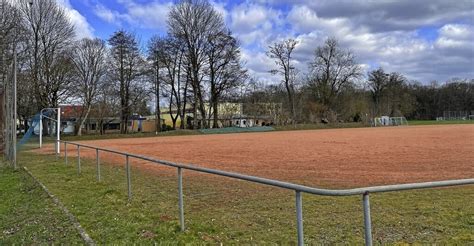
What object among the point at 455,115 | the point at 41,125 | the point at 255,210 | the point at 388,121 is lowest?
the point at 255,210

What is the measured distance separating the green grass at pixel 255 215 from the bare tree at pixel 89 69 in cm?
4672

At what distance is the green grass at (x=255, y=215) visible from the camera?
5.93 m

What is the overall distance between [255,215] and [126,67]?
54.9 metres

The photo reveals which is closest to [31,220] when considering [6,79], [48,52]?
[6,79]

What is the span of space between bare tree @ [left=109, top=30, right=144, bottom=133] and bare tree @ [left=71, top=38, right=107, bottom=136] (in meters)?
1.42

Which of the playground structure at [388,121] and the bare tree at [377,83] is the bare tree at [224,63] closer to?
the playground structure at [388,121]

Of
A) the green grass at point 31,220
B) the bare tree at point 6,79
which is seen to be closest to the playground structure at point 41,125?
the bare tree at point 6,79

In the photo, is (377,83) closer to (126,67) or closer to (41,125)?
(126,67)

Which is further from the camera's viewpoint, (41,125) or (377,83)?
(377,83)

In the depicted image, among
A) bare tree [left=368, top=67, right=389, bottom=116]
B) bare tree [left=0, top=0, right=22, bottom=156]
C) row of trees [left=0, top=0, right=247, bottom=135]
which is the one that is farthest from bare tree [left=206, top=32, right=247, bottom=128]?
bare tree [left=368, top=67, right=389, bottom=116]

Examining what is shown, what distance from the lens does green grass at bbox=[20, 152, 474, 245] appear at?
593cm

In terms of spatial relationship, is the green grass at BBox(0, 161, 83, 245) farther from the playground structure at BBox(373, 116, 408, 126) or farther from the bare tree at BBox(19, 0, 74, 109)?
the playground structure at BBox(373, 116, 408, 126)

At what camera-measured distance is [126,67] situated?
59.6 meters

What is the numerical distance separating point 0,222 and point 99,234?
7.31ft
